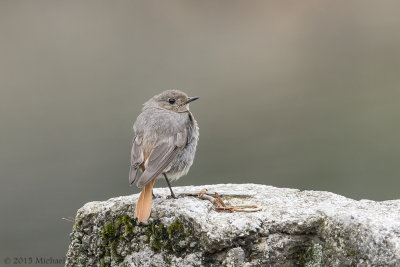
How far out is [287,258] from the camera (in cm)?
534

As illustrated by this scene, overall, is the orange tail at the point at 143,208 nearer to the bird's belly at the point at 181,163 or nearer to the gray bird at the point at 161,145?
the gray bird at the point at 161,145

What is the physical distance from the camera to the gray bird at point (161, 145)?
6.18 m

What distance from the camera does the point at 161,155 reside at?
6434 mm

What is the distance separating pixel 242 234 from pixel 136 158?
134 centimetres

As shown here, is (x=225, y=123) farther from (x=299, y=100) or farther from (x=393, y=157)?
(x=393, y=157)

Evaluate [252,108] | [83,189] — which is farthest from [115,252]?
[252,108]

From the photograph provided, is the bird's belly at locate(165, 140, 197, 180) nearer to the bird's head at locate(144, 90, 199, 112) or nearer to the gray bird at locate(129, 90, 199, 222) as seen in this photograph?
the gray bird at locate(129, 90, 199, 222)

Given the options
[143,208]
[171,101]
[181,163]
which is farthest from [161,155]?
[171,101]

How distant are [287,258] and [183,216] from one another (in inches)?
26.5

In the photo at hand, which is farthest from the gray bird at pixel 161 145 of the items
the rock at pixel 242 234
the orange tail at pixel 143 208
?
the rock at pixel 242 234

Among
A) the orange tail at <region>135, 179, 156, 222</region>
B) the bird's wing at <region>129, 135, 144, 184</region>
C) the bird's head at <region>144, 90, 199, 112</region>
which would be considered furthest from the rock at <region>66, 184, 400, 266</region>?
the bird's head at <region>144, 90, 199, 112</region>

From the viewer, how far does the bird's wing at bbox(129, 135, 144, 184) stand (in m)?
6.17

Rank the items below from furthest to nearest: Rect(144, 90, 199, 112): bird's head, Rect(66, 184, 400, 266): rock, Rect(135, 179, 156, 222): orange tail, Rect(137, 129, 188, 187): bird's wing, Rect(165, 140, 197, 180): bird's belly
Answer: Rect(144, 90, 199, 112): bird's head, Rect(165, 140, 197, 180): bird's belly, Rect(137, 129, 188, 187): bird's wing, Rect(135, 179, 156, 222): orange tail, Rect(66, 184, 400, 266): rock

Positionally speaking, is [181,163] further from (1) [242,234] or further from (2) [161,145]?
(1) [242,234]
